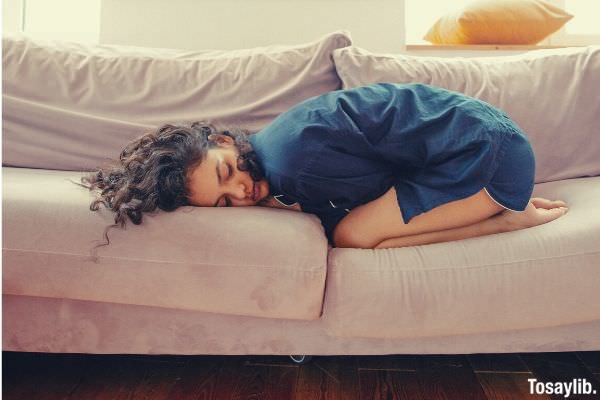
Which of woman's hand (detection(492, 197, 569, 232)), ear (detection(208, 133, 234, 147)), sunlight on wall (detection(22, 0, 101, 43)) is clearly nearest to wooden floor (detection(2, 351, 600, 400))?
woman's hand (detection(492, 197, 569, 232))

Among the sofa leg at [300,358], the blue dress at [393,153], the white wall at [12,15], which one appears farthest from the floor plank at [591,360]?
the white wall at [12,15]

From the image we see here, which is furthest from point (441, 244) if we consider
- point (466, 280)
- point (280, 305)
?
point (280, 305)

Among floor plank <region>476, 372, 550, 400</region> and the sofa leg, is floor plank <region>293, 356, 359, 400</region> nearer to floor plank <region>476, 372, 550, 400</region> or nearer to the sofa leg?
the sofa leg

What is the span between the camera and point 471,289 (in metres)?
1.02

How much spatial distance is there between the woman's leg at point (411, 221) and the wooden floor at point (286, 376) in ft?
1.06

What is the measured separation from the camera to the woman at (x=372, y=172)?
43.4 inches

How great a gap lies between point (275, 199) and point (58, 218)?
1.50 ft

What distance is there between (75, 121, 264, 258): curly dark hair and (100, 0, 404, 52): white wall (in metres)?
0.96

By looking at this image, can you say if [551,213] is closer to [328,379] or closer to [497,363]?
[497,363]

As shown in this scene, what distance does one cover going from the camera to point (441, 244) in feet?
3.59

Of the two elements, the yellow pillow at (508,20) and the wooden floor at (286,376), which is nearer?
the wooden floor at (286,376)

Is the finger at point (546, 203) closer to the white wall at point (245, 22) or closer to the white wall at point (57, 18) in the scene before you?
the white wall at point (245, 22)

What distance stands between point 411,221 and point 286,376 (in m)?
0.46

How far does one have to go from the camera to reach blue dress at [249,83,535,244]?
3.60ft
